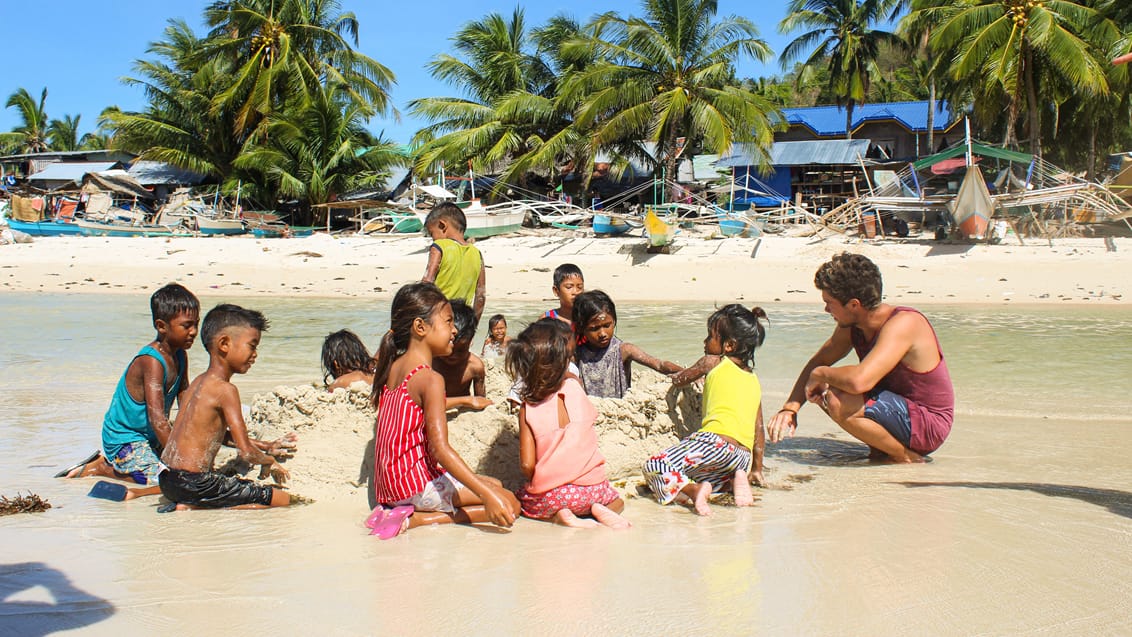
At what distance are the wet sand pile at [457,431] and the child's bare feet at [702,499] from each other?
0.54 metres

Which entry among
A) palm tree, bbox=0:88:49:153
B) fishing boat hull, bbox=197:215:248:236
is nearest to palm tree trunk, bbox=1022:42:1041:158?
fishing boat hull, bbox=197:215:248:236

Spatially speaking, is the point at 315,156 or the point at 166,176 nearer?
the point at 315,156

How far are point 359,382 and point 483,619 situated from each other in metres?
2.04

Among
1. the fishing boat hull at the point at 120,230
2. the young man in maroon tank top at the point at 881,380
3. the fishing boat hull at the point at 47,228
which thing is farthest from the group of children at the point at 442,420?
the fishing boat hull at the point at 47,228

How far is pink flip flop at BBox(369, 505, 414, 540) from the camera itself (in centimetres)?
343

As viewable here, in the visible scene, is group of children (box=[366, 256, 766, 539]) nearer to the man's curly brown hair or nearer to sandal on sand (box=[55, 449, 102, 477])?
the man's curly brown hair

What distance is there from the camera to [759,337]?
4.13m

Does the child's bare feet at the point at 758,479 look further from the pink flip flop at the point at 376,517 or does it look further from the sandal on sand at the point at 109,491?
the sandal on sand at the point at 109,491

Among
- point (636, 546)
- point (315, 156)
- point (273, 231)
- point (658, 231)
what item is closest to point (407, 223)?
point (273, 231)

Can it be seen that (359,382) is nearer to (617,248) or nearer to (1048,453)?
(1048,453)

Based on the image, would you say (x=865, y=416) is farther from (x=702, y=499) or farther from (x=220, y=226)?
(x=220, y=226)

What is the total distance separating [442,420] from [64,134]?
56.6m

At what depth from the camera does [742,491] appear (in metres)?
3.86

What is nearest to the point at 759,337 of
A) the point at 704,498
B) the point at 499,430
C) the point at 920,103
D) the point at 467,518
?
the point at 704,498
